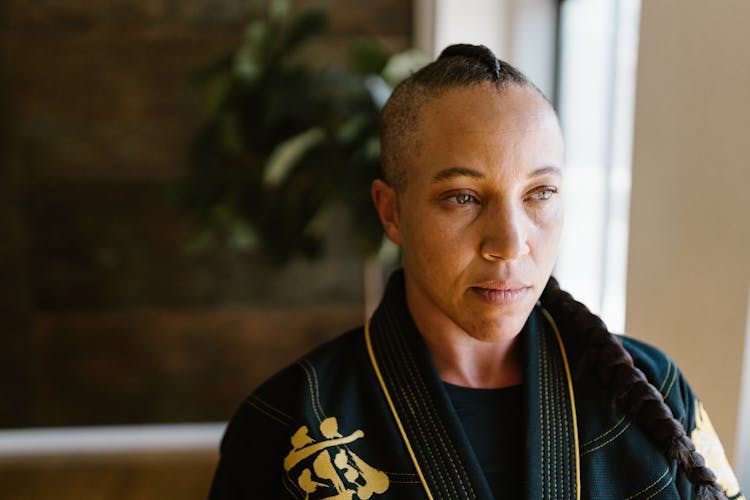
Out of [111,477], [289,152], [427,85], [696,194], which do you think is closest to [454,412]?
[427,85]

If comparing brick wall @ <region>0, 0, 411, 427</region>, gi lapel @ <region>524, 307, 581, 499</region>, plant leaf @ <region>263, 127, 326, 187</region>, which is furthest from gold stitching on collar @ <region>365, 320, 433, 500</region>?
brick wall @ <region>0, 0, 411, 427</region>

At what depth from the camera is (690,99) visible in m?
1.36

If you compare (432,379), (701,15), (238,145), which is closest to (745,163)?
(701,15)

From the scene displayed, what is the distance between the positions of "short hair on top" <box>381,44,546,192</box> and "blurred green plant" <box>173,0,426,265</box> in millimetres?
1871

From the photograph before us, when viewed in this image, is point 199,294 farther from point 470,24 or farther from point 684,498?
point 684,498

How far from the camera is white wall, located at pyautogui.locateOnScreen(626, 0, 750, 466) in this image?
4.03 feet

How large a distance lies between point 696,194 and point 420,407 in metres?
0.70

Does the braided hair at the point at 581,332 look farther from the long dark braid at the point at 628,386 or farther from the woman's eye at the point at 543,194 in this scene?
the woman's eye at the point at 543,194

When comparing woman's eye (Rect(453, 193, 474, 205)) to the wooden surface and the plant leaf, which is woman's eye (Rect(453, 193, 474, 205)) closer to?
the plant leaf

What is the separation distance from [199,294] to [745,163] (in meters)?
3.29

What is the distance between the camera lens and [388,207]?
1.12 m

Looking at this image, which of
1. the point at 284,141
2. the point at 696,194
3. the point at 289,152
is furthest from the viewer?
the point at 284,141

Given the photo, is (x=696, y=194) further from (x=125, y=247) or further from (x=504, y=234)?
(x=125, y=247)

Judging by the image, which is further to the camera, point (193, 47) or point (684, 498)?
point (193, 47)
